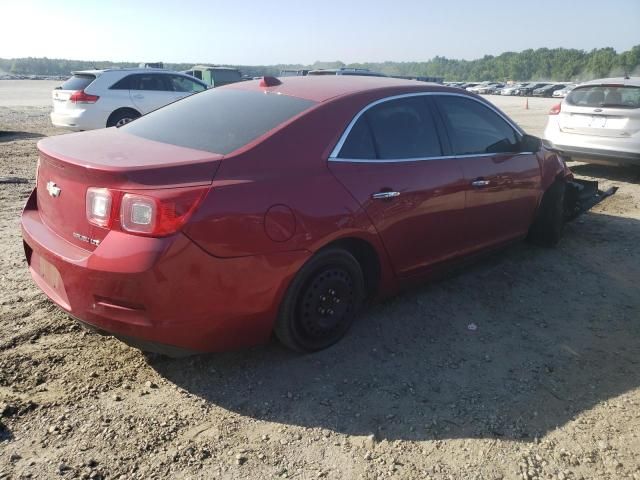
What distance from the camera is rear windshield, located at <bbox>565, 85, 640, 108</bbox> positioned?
8.16 meters

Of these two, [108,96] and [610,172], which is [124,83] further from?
[610,172]

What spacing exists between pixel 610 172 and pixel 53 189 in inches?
362

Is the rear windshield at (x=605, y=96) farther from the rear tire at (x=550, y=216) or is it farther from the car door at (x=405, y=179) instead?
the car door at (x=405, y=179)

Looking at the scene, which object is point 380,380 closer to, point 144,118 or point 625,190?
point 144,118

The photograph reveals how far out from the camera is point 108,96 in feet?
37.2

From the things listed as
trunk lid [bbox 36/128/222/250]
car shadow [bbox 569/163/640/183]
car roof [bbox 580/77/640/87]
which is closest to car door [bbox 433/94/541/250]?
trunk lid [bbox 36/128/222/250]

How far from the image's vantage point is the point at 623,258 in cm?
512

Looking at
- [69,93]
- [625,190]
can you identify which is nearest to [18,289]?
[625,190]

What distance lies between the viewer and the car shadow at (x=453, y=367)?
2.81 meters

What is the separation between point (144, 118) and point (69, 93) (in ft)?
29.1

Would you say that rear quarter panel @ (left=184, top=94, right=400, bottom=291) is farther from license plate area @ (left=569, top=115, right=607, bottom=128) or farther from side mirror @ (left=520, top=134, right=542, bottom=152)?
license plate area @ (left=569, top=115, right=607, bottom=128)

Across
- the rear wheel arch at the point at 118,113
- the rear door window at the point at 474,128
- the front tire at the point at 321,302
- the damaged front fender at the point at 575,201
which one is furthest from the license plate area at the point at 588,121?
the rear wheel arch at the point at 118,113

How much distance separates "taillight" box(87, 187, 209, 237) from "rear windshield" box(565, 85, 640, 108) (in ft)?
25.8

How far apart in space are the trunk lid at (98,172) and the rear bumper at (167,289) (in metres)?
0.13
